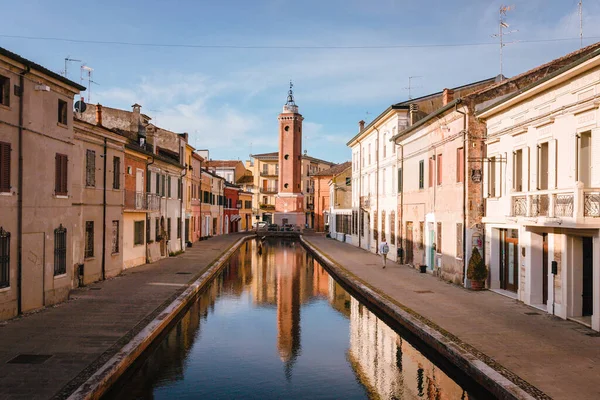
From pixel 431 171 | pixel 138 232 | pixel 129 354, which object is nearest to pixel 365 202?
pixel 431 171

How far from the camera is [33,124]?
15328mm

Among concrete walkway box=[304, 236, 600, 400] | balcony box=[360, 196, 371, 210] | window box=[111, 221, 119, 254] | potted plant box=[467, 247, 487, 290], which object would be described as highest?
balcony box=[360, 196, 371, 210]

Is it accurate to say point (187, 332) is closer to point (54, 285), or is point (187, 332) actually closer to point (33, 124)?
point (54, 285)

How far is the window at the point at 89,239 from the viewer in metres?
21.5

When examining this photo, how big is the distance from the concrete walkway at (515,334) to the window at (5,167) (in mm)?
11329

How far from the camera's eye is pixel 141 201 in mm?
27766

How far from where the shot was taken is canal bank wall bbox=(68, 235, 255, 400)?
908 centimetres

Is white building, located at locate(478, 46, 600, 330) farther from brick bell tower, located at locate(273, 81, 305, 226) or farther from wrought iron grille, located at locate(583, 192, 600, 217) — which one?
brick bell tower, located at locate(273, 81, 305, 226)

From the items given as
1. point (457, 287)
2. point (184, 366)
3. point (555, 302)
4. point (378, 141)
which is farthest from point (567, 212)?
point (378, 141)

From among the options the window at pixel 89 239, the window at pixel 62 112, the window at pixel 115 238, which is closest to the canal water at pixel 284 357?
the window at pixel 89 239

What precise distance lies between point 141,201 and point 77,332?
50.3ft

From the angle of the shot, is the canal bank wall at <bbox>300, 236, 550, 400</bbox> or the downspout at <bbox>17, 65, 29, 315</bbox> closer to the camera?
the canal bank wall at <bbox>300, 236, 550, 400</bbox>

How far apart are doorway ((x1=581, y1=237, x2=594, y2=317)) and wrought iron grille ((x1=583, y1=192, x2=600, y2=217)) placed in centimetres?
160

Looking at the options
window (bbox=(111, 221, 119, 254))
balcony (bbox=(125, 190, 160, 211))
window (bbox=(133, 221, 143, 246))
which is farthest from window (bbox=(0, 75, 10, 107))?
window (bbox=(133, 221, 143, 246))
